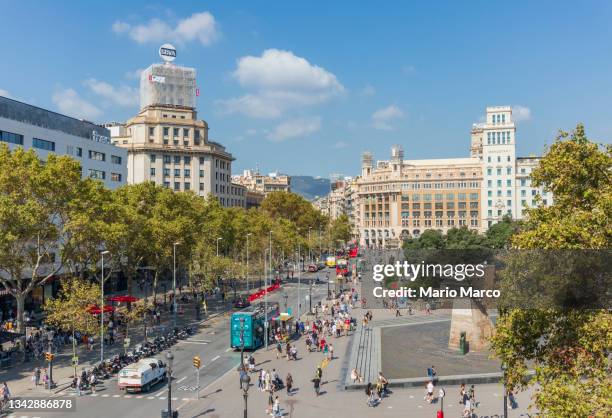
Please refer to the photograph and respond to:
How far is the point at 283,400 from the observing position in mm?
31078

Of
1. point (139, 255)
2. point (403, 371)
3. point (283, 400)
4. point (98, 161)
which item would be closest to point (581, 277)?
point (283, 400)

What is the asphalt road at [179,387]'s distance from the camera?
95.2ft

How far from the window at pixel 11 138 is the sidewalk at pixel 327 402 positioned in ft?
112

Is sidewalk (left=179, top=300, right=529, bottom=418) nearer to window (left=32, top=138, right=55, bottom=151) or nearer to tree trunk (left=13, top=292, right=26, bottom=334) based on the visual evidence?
tree trunk (left=13, top=292, right=26, bottom=334)

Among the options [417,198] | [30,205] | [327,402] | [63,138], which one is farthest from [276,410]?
[417,198]

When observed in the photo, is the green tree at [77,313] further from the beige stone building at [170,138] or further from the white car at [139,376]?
the beige stone building at [170,138]

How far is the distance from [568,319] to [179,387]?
2338 centimetres

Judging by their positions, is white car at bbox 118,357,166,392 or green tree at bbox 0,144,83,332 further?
green tree at bbox 0,144,83,332

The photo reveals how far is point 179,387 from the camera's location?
3369cm

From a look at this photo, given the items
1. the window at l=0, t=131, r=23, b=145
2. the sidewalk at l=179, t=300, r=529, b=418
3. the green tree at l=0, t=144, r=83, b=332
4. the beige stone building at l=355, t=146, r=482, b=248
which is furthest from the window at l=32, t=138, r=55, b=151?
the beige stone building at l=355, t=146, r=482, b=248

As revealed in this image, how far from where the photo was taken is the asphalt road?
2902 centimetres

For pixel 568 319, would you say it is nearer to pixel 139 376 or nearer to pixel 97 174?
pixel 139 376

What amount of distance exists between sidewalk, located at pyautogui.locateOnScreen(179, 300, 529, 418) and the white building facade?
35678 millimetres

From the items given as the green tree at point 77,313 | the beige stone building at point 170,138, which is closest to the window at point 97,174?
the green tree at point 77,313
